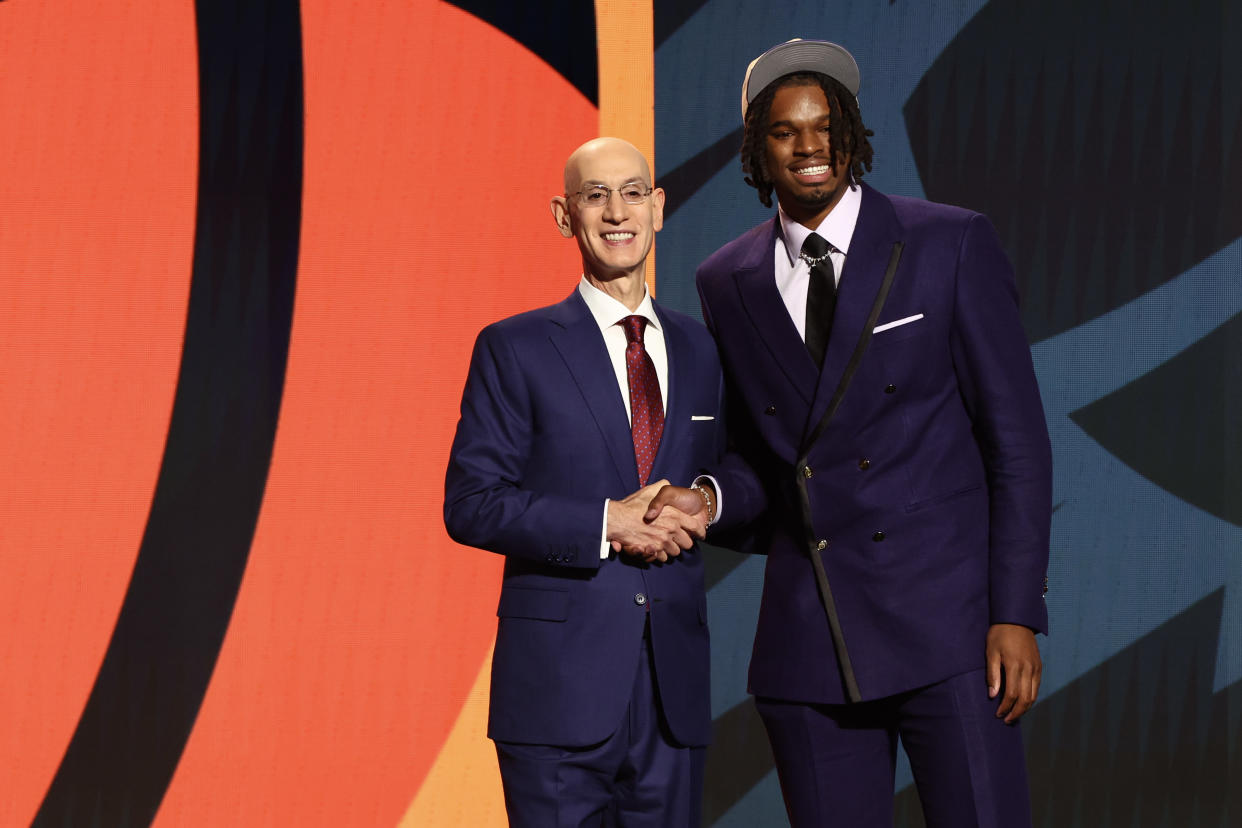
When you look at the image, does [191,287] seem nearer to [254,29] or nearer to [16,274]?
[16,274]

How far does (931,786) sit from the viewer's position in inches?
75.8

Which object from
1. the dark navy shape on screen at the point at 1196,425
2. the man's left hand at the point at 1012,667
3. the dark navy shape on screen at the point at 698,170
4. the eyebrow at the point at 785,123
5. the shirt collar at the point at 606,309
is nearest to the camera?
the man's left hand at the point at 1012,667

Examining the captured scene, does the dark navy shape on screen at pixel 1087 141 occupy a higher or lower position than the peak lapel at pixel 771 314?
higher

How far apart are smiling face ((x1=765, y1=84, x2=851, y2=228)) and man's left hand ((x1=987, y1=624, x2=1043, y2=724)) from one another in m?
0.75

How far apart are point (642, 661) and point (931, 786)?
0.50 metres

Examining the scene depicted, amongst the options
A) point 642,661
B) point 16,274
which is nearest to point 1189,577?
point 642,661

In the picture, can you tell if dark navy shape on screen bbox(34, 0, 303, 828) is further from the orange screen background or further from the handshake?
the handshake

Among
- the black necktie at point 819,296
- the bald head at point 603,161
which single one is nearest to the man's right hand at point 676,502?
the black necktie at point 819,296

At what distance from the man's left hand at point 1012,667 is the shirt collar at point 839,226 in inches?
26.0

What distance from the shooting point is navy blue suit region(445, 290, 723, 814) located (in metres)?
1.93

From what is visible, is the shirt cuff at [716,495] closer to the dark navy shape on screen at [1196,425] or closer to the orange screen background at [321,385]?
the orange screen background at [321,385]

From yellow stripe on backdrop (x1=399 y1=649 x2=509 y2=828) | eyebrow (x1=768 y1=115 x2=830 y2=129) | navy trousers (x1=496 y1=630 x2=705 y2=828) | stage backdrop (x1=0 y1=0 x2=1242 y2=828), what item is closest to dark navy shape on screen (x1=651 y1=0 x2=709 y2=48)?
stage backdrop (x1=0 y1=0 x2=1242 y2=828)

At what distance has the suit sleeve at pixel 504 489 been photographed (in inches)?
75.7

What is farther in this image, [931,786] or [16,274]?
[16,274]
